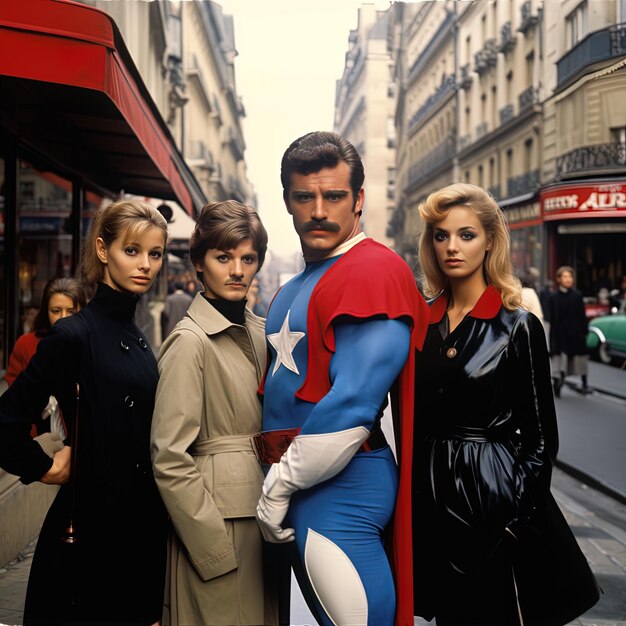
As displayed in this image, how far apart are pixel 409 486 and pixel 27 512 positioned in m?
3.43

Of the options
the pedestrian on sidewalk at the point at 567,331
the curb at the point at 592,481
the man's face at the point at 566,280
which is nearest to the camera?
the curb at the point at 592,481

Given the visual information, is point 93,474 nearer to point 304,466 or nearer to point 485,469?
point 304,466

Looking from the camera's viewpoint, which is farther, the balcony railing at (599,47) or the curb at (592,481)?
the curb at (592,481)

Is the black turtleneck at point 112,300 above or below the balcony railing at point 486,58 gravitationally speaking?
below

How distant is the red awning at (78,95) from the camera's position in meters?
3.81

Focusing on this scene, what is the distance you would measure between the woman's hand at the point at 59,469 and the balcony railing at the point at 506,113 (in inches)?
1014

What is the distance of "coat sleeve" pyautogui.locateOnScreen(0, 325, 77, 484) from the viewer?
2328mm

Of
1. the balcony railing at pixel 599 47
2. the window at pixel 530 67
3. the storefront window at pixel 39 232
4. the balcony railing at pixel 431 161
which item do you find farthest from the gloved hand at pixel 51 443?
the balcony railing at pixel 431 161

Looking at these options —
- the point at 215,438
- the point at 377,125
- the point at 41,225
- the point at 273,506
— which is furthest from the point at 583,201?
the point at 377,125

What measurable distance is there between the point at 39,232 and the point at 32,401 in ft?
17.5

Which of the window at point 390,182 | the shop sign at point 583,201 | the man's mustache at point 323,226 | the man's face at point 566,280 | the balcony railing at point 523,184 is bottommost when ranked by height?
the man's mustache at point 323,226

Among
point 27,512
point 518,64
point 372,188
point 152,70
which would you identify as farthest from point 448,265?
point 372,188

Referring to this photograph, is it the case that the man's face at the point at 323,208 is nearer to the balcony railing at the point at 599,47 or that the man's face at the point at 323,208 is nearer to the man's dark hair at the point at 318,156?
the man's dark hair at the point at 318,156

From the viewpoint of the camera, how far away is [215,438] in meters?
Answer: 2.60
